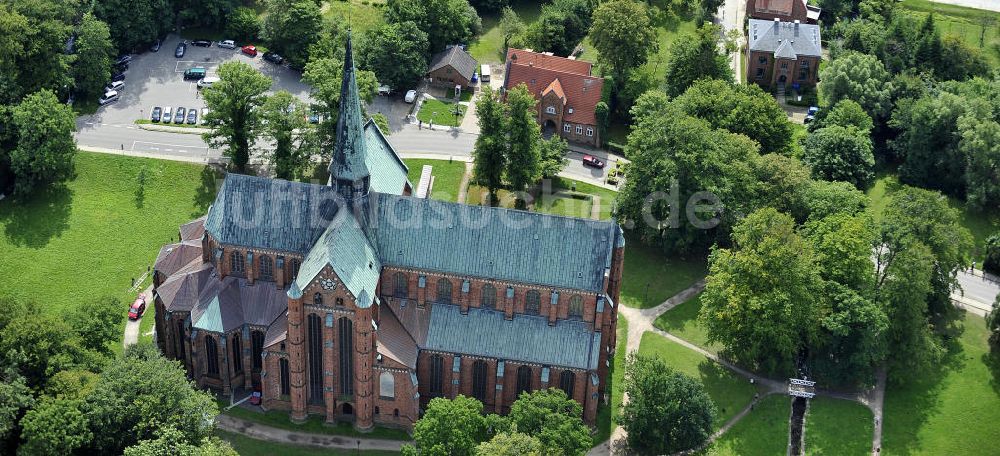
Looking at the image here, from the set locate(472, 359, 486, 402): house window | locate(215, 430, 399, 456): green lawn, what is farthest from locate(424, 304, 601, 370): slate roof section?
locate(215, 430, 399, 456): green lawn

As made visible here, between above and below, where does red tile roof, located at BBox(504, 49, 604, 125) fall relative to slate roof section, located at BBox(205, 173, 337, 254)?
above

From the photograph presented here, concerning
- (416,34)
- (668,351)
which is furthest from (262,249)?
(416,34)

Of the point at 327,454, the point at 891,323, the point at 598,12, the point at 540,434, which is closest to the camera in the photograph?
the point at 540,434

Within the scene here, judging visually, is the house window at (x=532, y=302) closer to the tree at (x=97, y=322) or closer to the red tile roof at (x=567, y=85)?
the tree at (x=97, y=322)

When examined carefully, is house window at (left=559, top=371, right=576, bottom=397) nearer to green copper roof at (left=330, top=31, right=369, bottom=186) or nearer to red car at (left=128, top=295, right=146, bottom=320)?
green copper roof at (left=330, top=31, right=369, bottom=186)

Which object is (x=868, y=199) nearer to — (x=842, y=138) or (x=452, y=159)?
(x=842, y=138)

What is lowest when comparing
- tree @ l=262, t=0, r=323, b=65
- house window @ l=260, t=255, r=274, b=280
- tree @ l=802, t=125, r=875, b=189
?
house window @ l=260, t=255, r=274, b=280
